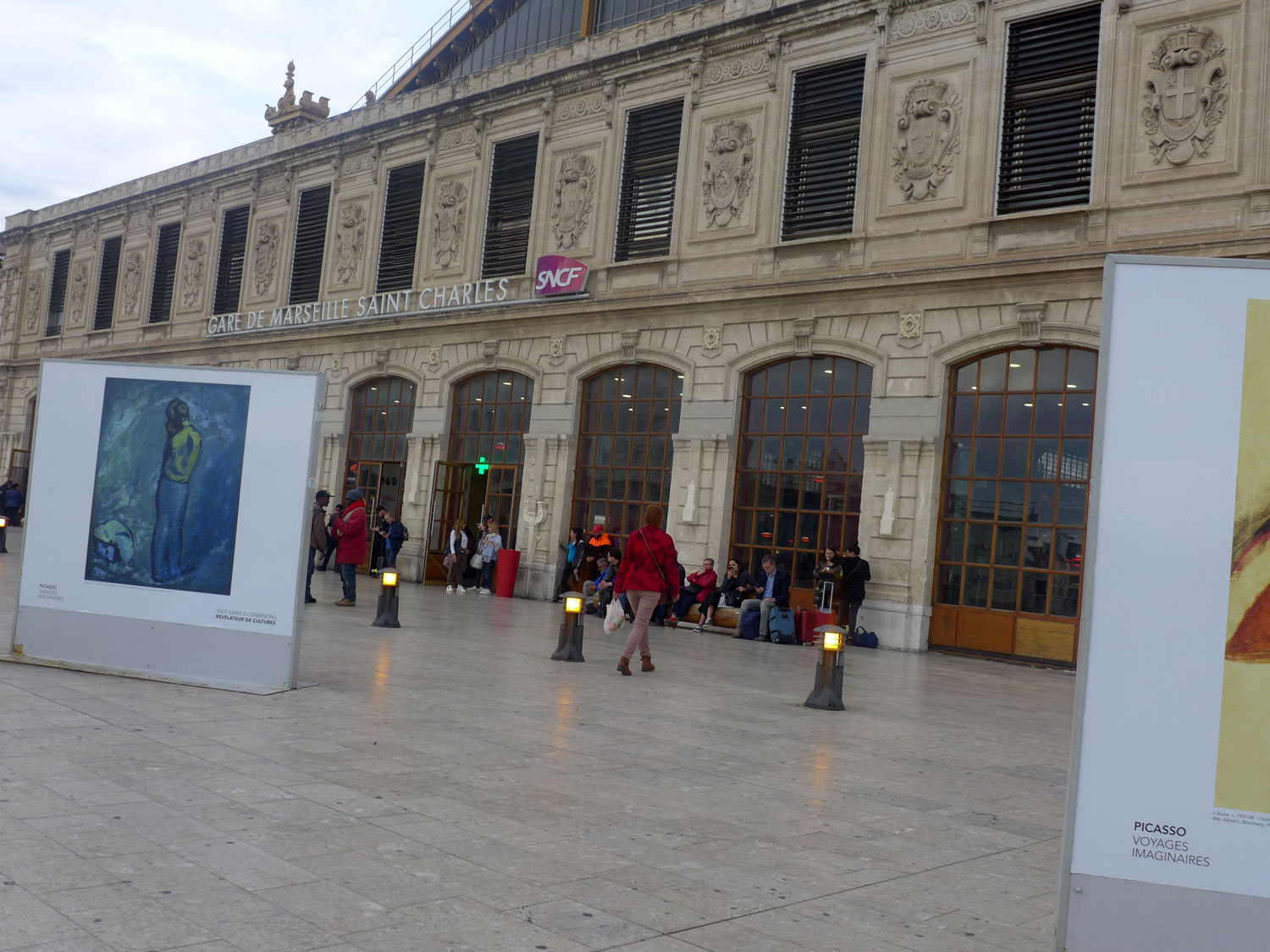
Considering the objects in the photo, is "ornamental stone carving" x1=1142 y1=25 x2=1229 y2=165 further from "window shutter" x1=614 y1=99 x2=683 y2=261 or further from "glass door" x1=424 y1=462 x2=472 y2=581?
"glass door" x1=424 y1=462 x2=472 y2=581

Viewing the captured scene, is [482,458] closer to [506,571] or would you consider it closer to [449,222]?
[506,571]

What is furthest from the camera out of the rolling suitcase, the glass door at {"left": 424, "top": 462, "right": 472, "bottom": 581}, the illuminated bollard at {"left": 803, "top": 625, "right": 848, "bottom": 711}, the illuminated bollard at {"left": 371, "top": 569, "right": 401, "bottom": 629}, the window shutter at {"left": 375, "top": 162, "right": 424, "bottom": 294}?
the window shutter at {"left": 375, "top": 162, "right": 424, "bottom": 294}

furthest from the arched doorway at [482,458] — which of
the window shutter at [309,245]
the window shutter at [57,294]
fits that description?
the window shutter at [57,294]

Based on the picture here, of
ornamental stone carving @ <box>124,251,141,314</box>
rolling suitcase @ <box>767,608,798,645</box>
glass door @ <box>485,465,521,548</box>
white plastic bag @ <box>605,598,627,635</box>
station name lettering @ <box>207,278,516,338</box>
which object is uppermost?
ornamental stone carving @ <box>124,251,141,314</box>

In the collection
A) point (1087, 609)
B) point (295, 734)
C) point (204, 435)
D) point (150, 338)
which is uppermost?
point (150, 338)

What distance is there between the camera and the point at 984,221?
1848 centimetres

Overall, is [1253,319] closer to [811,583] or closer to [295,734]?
[295,734]

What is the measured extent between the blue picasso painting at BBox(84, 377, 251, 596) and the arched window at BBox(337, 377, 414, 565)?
1817 cm

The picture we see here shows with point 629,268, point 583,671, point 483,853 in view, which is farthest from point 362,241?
point 483,853

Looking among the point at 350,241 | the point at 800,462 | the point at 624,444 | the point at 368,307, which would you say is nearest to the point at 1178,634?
the point at 800,462

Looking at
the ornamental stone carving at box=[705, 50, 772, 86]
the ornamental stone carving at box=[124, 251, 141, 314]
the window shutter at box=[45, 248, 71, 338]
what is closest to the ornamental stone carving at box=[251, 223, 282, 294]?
the ornamental stone carving at box=[124, 251, 141, 314]

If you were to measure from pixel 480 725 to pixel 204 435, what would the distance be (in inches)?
130

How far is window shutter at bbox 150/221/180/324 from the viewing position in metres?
36.1

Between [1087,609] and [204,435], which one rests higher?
[204,435]
